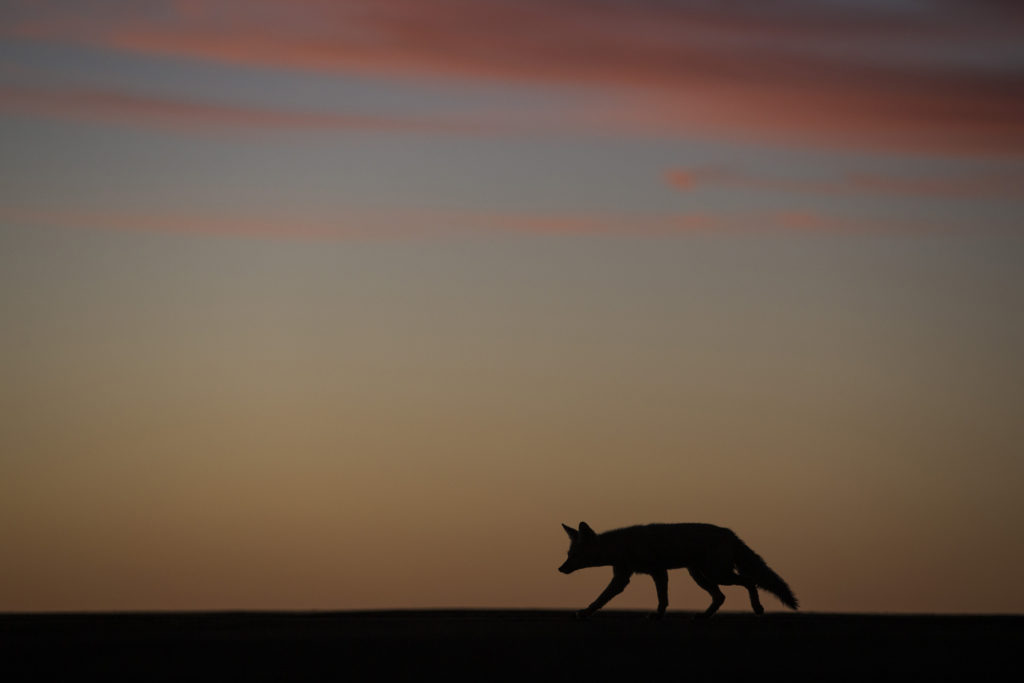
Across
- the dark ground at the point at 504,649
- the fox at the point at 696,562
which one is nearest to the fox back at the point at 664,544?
the fox at the point at 696,562

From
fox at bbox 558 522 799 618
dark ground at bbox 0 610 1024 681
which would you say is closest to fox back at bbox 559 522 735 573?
fox at bbox 558 522 799 618

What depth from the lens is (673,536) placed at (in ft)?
97.2

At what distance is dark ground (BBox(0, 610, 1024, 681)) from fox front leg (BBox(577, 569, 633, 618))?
28 cm

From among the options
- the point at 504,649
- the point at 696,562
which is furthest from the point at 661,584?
the point at 504,649

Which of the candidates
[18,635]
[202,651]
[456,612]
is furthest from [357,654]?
[456,612]

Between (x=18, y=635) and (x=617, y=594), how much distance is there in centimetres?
1082

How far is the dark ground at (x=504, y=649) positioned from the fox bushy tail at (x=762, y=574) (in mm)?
466

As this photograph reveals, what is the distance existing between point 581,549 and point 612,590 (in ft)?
4.94

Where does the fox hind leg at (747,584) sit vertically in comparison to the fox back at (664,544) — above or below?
below

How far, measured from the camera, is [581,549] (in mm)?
30938

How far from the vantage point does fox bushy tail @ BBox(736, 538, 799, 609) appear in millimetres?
29531

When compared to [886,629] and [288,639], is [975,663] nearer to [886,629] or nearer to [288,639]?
[886,629]

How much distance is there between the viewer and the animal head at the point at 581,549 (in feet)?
101

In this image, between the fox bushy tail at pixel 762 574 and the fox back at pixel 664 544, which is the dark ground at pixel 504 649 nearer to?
the fox bushy tail at pixel 762 574
